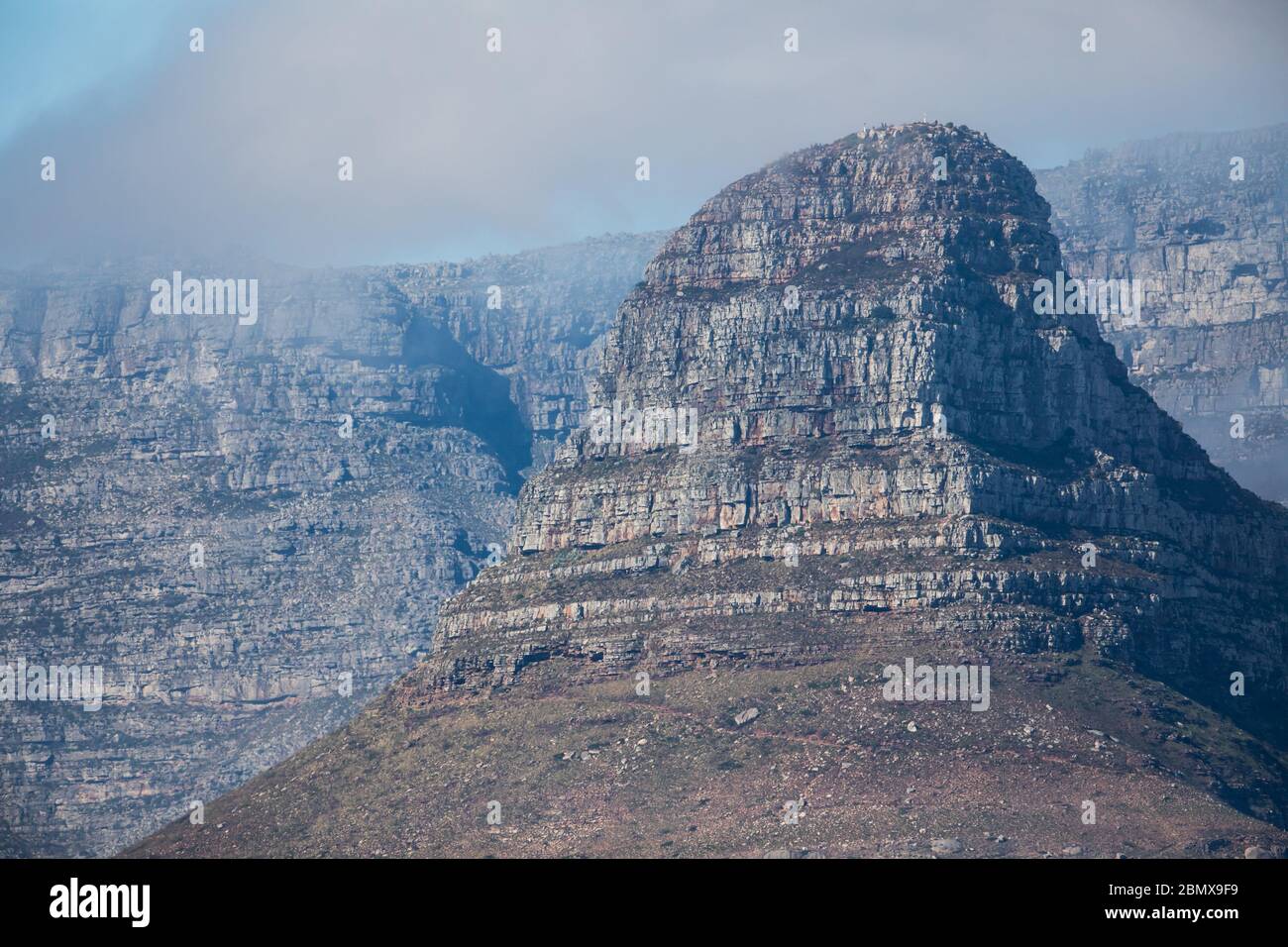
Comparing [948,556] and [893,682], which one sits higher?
[948,556]

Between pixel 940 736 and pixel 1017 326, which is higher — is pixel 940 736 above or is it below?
below

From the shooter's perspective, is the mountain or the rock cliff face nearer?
the mountain

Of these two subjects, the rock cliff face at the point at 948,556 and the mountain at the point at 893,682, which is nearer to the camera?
the mountain at the point at 893,682

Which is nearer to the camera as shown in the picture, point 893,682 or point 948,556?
point 893,682

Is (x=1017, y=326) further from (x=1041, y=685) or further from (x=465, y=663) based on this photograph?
(x=465, y=663)

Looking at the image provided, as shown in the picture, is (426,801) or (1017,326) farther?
(1017,326)
